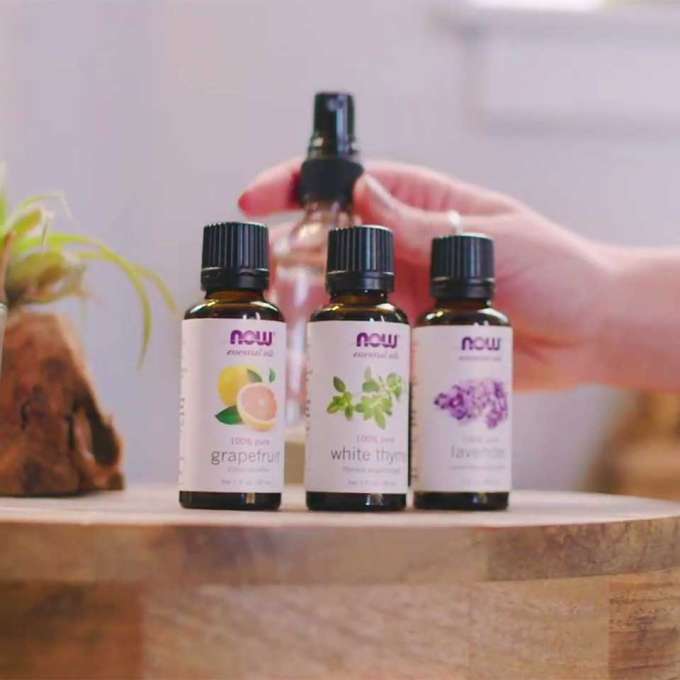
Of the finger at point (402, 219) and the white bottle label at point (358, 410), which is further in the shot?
the finger at point (402, 219)

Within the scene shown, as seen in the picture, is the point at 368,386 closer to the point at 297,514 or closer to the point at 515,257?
the point at 297,514

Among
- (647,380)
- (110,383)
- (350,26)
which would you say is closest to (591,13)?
(350,26)

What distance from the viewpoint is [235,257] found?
639 mm

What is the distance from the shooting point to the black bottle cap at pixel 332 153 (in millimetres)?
817

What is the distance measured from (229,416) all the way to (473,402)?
5.3 inches

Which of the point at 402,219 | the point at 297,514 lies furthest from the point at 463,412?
the point at 402,219

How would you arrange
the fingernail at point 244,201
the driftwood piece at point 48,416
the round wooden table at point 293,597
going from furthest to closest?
1. the fingernail at point 244,201
2. the driftwood piece at point 48,416
3. the round wooden table at point 293,597

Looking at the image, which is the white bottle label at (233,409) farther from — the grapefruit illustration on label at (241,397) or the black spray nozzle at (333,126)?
the black spray nozzle at (333,126)

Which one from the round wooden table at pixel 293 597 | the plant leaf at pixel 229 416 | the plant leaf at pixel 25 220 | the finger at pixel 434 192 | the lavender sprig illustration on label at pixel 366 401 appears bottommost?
the round wooden table at pixel 293 597

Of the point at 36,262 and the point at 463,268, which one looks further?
the point at 36,262

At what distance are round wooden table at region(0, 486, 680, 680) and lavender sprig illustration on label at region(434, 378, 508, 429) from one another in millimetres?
123

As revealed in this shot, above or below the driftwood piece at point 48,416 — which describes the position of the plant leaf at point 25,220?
above

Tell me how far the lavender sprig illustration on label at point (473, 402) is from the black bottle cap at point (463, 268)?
0.05 meters

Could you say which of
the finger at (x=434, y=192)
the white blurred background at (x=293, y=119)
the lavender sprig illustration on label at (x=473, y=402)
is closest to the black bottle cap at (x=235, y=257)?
the lavender sprig illustration on label at (x=473, y=402)
